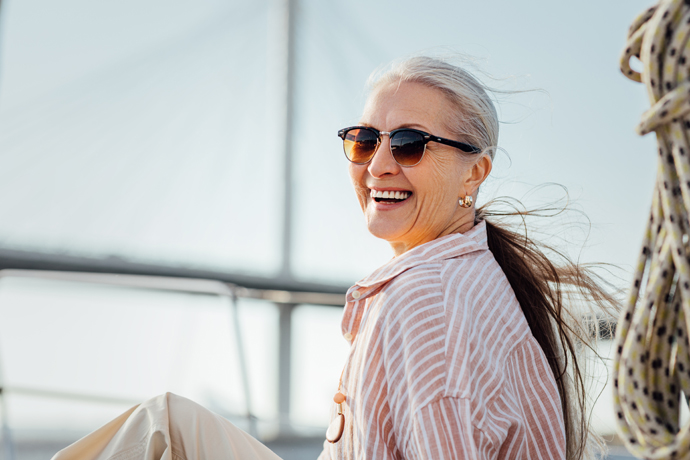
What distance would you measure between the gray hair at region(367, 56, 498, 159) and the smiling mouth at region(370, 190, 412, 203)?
0.12 metres

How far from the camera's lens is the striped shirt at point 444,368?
2.15ft

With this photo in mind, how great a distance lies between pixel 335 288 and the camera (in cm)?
604

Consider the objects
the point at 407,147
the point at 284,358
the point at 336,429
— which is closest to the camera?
the point at 336,429

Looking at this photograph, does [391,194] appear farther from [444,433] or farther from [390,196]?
[444,433]

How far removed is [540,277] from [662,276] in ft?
1.86

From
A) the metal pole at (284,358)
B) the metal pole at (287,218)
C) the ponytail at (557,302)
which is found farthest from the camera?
the metal pole at (287,218)

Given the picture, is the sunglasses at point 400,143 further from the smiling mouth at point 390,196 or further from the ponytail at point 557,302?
the ponytail at point 557,302

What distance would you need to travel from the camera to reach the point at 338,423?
798mm

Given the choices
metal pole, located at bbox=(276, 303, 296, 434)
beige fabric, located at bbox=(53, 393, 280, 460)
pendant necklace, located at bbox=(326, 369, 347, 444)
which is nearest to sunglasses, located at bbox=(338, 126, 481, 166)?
pendant necklace, located at bbox=(326, 369, 347, 444)

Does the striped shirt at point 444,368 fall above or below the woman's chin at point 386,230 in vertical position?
below

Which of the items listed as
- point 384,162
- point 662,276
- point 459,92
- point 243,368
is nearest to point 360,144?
point 384,162

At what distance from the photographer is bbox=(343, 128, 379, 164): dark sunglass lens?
976mm

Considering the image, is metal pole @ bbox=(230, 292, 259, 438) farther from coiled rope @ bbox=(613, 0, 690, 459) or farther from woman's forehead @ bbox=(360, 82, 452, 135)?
coiled rope @ bbox=(613, 0, 690, 459)

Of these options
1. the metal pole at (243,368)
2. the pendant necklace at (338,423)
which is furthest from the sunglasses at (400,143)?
the metal pole at (243,368)
